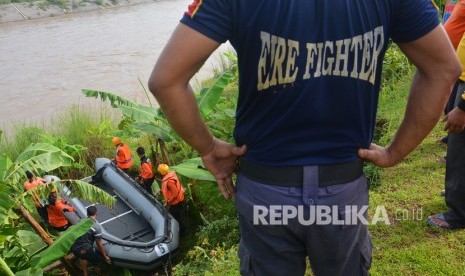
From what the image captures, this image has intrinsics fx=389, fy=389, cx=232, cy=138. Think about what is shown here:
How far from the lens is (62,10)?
91.5 ft

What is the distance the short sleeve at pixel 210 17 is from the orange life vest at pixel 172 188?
3.46 metres

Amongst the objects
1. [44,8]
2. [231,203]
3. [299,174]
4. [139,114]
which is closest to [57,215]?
[139,114]

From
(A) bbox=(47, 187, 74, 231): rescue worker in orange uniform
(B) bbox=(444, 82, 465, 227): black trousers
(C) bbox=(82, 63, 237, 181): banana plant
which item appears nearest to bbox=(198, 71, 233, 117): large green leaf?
(C) bbox=(82, 63, 237, 181): banana plant

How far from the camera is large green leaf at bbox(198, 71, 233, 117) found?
405 centimetres

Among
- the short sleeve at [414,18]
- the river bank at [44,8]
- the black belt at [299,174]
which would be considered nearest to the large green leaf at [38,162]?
the black belt at [299,174]

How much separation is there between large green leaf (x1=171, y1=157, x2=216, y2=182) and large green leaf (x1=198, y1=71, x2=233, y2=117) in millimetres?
544

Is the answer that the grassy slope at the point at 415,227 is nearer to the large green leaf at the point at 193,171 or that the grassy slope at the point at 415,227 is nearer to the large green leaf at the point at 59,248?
the large green leaf at the point at 193,171

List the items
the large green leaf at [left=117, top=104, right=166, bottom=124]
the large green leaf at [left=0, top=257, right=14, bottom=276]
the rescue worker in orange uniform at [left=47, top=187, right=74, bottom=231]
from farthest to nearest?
1. the large green leaf at [left=117, top=104, right=166, bottom=124]
2. the rescue worker in orange uniform at [left=47, top=187, right=74, bottom=231]
3. the large green leaf at [left=0, top=257, right=14, bottom=276]

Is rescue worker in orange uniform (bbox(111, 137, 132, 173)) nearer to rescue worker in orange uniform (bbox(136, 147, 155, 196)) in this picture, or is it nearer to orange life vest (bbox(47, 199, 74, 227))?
rescue worker in orange uniform (bbox(136, 147, 155, 196))

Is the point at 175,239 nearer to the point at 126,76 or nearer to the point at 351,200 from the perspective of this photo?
the point at 351,200

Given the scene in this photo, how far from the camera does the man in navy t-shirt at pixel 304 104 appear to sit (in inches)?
39.8

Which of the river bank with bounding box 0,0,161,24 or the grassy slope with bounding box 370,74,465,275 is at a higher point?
the grassy slope with bounding box 370,74,465,275

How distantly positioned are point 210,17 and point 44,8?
30958 mm

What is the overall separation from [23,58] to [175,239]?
14.3m
